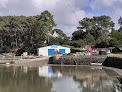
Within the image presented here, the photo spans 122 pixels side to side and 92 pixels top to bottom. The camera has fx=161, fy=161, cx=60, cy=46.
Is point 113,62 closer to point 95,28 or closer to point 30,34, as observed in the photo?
point 30,34

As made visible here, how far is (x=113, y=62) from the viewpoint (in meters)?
25.3

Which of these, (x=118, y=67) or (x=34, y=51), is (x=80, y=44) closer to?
(x=34, y=51)

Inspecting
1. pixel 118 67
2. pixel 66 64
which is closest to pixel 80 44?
pixel 66 64

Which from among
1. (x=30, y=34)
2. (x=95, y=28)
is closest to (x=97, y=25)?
(x=95, y=28)

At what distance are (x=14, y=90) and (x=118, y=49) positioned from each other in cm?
3258

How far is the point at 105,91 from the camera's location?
11.6 m

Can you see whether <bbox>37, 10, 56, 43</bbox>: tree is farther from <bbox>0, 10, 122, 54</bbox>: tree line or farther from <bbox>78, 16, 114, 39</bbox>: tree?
<bbox>78, 16, 114, 39</bbox>: tree

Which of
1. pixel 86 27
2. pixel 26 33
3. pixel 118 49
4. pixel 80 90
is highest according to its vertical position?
pixel 86 27

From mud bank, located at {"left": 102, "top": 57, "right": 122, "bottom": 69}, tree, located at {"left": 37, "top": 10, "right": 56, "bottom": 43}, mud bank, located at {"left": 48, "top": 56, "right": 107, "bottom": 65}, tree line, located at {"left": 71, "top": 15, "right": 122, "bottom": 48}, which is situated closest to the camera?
A: mud bank, located at {"left": 102, "top": 57, "right": 122, "bottom": 69}

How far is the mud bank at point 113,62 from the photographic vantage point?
23.3 meters

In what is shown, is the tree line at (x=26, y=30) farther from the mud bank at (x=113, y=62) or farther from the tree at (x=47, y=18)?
the mud bank at (x=113, y=62)

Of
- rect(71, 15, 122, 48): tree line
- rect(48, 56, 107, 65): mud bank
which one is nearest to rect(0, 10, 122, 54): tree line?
rect(71, 15, 122, 48): tree line

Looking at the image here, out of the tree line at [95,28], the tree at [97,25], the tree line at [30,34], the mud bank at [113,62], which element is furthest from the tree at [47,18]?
the mud bank at [113,62]

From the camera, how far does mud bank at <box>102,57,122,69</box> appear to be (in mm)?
23330
